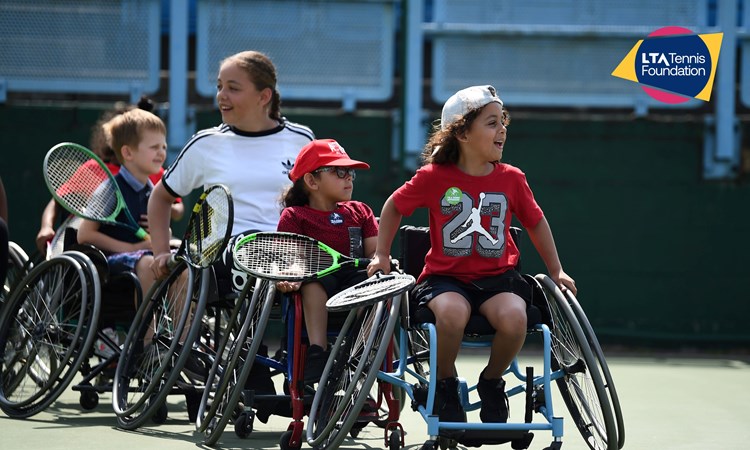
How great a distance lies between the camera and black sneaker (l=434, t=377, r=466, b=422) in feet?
11.7

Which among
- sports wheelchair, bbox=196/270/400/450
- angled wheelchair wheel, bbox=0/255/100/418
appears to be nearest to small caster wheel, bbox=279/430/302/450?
Answer: sports wheelchair, bbox=196/270/400/450

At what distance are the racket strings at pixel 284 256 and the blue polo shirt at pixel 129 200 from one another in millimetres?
1314

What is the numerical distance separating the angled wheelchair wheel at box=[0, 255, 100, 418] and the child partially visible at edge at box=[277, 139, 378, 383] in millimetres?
867

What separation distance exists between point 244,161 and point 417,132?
3.31m

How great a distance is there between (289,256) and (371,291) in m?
0.43

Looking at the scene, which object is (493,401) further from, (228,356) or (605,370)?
(228,356)

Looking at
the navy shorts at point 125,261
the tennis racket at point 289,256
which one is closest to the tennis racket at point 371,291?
the tennis racket at point 289,256

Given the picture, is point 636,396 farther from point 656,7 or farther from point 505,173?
point 656,7

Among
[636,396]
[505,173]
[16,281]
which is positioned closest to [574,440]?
[505,173]

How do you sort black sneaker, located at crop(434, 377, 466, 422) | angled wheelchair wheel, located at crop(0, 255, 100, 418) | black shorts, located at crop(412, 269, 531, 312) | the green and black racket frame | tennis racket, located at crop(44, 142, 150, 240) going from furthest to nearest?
tennis racket, located at crop(44, 142, 150, 240)
angled wheelchair wheel, located at crop(0, 255, 100, 418)
the green and black racket frame
black shorts, located at crop(412, 269, 531, 312)
black sneaker, located at crop(434, 377, 466, 422)

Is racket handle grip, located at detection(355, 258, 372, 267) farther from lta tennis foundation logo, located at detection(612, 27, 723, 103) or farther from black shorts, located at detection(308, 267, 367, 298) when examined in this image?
lta tennis foundation logo, located at detection(612, 27, 723, 103)

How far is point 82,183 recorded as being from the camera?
504cm

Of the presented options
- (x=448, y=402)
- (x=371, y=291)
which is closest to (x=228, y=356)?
(x=371, y=291)

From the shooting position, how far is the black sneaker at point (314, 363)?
384 cm
